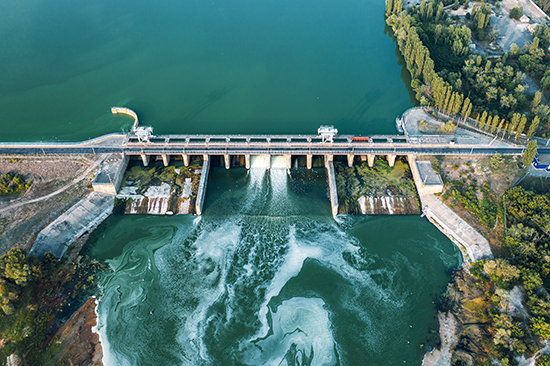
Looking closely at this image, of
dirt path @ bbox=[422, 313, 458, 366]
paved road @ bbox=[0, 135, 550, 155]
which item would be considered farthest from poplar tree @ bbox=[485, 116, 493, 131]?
dirt path @ bbox=[422, 313, 458, 366]

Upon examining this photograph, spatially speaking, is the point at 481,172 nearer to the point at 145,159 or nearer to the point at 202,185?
the point at 202,185

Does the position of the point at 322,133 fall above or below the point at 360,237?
above

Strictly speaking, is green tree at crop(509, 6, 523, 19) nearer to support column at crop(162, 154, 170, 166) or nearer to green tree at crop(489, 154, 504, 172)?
green tree at crop(489, 154, 504, 172)

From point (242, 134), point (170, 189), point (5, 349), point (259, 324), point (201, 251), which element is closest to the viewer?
point (5, 349)

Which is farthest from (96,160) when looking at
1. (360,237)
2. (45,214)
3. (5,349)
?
(360,237)

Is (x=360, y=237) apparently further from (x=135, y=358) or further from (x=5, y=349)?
(x=5, y=349)

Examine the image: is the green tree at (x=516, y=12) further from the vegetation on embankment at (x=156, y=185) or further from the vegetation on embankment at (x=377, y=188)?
the vegetation on embankment at (x=156, y=185)
